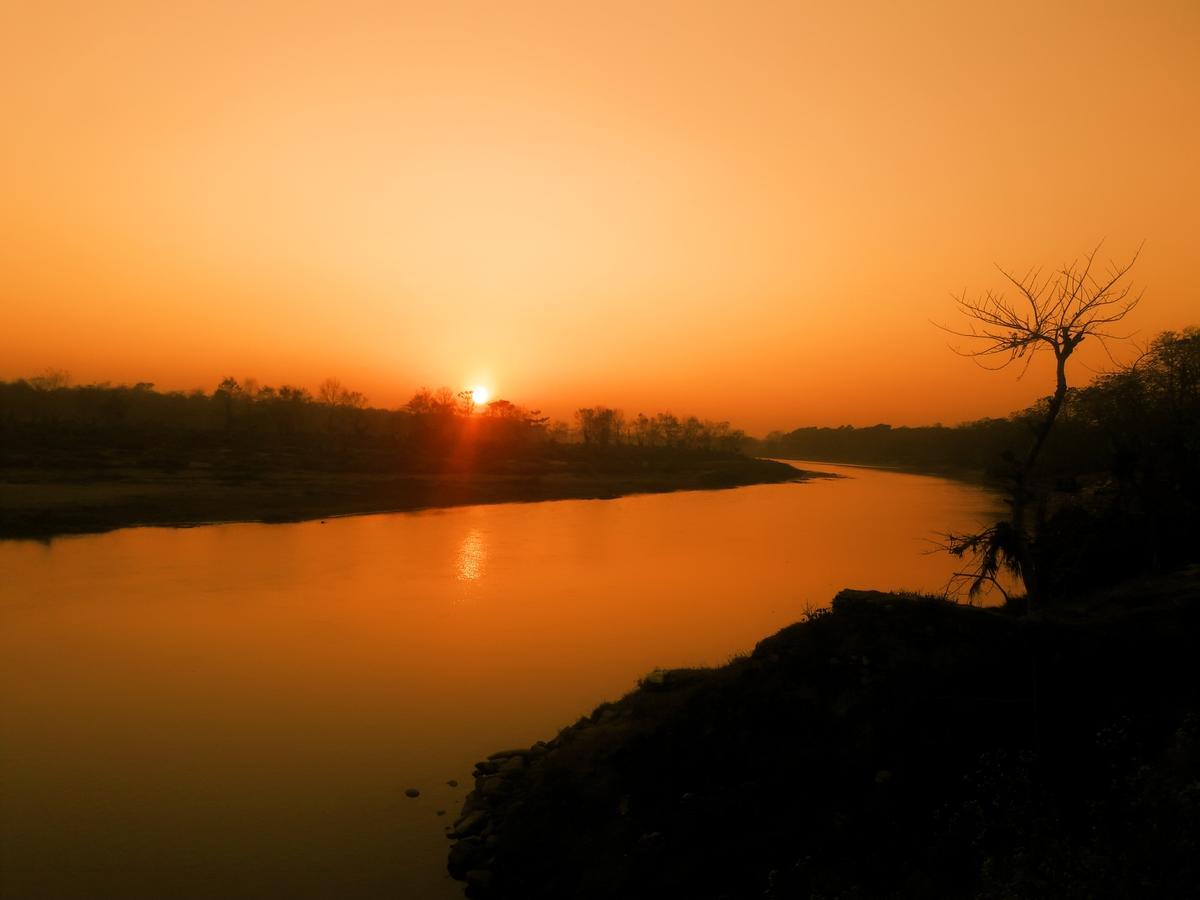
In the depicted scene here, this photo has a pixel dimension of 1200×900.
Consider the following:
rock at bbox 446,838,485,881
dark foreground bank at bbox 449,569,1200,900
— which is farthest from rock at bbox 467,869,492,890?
rock at bbox 446,838,485,881

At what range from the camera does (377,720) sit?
38.3ft

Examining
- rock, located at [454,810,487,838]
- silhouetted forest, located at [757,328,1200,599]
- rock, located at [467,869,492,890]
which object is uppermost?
silhouetted forest, located at [757,328,1200,599]

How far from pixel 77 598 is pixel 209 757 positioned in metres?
12.0

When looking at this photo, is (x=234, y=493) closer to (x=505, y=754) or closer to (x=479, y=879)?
(x=505, y=754)

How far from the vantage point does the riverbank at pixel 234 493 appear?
3142cm

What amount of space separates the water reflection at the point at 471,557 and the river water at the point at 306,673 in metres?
0.23

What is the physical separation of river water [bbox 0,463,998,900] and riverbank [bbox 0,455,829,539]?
295 centimetres

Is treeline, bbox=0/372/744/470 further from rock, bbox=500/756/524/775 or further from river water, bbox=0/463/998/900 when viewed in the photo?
rock, bbox=500/756/524/775

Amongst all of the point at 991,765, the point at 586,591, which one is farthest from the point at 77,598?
the point at 991,765

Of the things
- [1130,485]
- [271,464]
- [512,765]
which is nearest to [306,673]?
[512,765]

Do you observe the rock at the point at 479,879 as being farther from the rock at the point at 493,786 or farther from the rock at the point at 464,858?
the rock at the point at 493,786

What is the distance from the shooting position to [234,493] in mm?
39500

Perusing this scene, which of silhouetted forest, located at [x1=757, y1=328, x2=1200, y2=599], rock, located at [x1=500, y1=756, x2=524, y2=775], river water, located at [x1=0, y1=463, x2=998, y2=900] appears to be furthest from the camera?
silhouetted forest, located at [x1=757, y1=328, x2=1200, y2=599]

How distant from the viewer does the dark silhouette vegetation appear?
115ft
